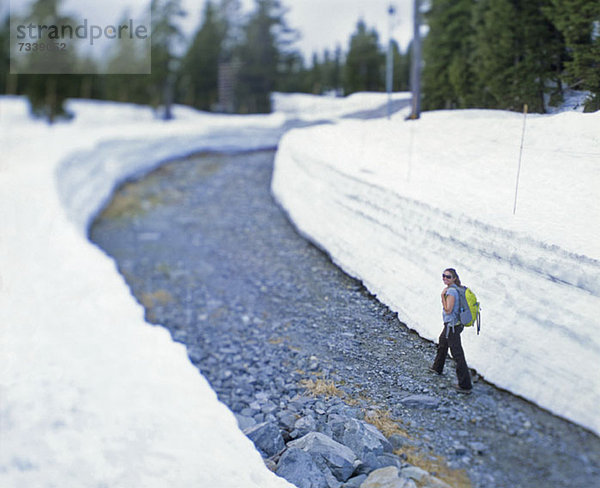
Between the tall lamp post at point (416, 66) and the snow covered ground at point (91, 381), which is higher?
the tall lamp post at point (416, 66)

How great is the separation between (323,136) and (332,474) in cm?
396

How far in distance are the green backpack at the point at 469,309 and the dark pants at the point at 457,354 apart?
0.21 feet

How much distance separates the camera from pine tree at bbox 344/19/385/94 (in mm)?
4887

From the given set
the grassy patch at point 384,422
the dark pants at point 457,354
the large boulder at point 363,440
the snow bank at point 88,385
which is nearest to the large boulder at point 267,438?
the snow bank at point 88,385

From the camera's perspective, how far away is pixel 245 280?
29.1 feet

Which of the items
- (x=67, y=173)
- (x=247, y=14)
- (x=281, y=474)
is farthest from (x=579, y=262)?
(x=67, y=173)

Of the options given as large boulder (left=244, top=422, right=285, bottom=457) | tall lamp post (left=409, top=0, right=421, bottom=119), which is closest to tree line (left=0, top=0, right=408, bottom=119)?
tall lamp post (left=409, top=0, right=421, bottom=119)

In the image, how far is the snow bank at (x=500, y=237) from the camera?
9.17ft

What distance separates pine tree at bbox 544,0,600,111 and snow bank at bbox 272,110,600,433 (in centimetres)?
19

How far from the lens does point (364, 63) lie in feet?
16.5

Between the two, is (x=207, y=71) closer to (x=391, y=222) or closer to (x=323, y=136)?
(x=323, y=136)

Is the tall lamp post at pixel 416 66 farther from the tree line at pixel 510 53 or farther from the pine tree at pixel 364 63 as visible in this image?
the pine tree at pixel 364 63

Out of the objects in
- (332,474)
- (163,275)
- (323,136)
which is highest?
(323,136)

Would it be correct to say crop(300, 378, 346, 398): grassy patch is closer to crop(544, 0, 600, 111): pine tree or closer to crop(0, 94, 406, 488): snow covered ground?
crop(0, 94, 406, 488): snow covered ground
